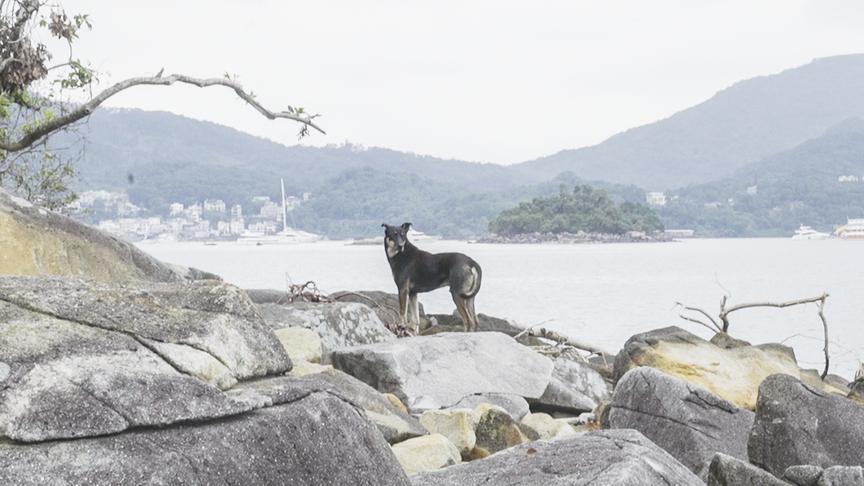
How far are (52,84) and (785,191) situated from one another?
17411 centimetres

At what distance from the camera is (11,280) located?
4133 millimetres

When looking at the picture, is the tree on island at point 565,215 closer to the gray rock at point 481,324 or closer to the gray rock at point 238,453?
the gray rock at point 481,324

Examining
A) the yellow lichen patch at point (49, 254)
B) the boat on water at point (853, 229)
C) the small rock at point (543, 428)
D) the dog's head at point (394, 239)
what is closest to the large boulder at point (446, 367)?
the small rock at point (543, 428)

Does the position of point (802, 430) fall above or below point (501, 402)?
above

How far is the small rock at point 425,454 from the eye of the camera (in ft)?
22.6

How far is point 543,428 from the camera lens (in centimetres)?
1009

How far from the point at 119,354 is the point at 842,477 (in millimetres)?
5499

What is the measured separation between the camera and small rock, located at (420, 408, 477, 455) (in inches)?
326

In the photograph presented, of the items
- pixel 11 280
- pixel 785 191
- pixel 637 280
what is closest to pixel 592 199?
pixel 785 191

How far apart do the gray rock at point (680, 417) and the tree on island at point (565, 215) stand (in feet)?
417

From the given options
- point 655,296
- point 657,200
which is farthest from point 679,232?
point 655,296

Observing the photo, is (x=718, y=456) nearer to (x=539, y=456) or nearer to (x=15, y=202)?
(x=539, y=456)

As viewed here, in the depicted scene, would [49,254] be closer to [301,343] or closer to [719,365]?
[301,343]

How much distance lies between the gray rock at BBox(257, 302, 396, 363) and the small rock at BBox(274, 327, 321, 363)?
204 cm
